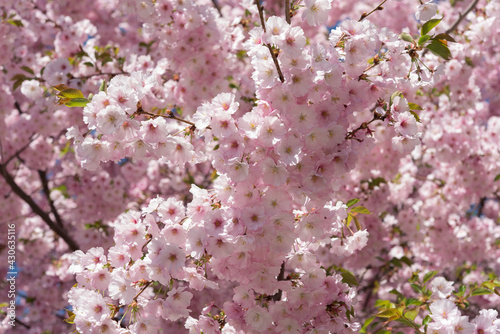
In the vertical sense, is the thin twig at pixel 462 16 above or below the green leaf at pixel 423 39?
below

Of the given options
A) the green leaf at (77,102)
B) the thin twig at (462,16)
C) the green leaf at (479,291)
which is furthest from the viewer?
the thin twig at (462,16)

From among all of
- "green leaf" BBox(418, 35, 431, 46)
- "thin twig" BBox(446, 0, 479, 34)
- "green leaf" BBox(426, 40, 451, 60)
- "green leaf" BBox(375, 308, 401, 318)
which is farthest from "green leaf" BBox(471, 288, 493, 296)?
"thin twig" BBox(446, 0, 479, 34)

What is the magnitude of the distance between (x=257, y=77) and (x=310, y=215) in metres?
0.74

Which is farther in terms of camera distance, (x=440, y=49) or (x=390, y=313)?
(x=390, y=313)

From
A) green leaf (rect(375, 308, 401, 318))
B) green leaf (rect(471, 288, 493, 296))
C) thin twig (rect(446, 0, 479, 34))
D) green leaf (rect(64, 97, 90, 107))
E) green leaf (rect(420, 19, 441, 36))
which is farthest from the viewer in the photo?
thin twig (rect(446, 0, 479, 34))

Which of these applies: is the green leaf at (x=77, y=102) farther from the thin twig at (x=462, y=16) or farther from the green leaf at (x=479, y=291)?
the thin twig at (x=462, y=16)

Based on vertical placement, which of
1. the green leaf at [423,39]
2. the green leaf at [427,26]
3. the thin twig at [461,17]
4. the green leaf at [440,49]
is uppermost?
the green leaf at [427,26]

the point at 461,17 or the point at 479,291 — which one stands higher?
the point at 461,17

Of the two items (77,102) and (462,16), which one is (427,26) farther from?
(462,16)

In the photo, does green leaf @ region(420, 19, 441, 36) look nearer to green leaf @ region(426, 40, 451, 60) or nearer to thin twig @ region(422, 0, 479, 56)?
green leaf @ region(426, 40, 451, 60)

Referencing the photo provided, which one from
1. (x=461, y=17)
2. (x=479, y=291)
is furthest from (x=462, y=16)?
(x=479, y=291)

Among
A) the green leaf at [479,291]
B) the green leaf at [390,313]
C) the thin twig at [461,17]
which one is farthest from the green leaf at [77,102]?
the thin twig at [461,17]

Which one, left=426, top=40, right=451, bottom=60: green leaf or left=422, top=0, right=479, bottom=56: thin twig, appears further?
left=422, top=0, right=479, bottom=56: thin twig

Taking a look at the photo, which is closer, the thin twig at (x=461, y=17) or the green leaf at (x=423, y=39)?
the green leaf at (x=423, y=39)
